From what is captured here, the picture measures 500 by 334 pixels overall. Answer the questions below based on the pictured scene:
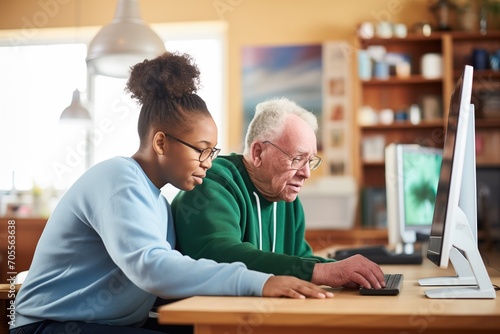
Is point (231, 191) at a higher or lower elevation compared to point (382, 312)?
higher

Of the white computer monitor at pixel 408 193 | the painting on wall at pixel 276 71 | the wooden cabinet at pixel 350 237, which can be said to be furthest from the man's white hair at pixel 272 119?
the painting on wall at pixel 276 71

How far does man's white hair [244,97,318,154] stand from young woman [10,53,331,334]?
1.01 feet

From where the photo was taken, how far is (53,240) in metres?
1.37

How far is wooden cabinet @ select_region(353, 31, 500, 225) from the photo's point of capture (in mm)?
5207

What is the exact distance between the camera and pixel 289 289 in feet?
3.92

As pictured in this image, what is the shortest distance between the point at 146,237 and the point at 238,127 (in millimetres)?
4443

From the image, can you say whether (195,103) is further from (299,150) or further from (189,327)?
(189,327)

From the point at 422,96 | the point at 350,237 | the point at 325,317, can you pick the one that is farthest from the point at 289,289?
the point at 422,96

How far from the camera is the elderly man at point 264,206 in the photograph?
1367 mm

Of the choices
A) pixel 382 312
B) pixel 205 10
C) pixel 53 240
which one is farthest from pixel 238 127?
pixel 382 312

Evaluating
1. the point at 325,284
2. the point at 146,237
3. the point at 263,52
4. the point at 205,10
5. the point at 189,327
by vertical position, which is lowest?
the point at 189,327

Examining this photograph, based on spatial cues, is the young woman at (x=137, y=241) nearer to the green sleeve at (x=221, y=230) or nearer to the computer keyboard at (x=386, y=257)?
the green sleeve at (x=221, y=230)

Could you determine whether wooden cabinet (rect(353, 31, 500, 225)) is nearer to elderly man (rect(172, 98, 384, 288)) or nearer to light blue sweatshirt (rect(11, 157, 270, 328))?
elderly man (rect(172, 98, 384, 288))

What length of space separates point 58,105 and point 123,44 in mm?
3493
